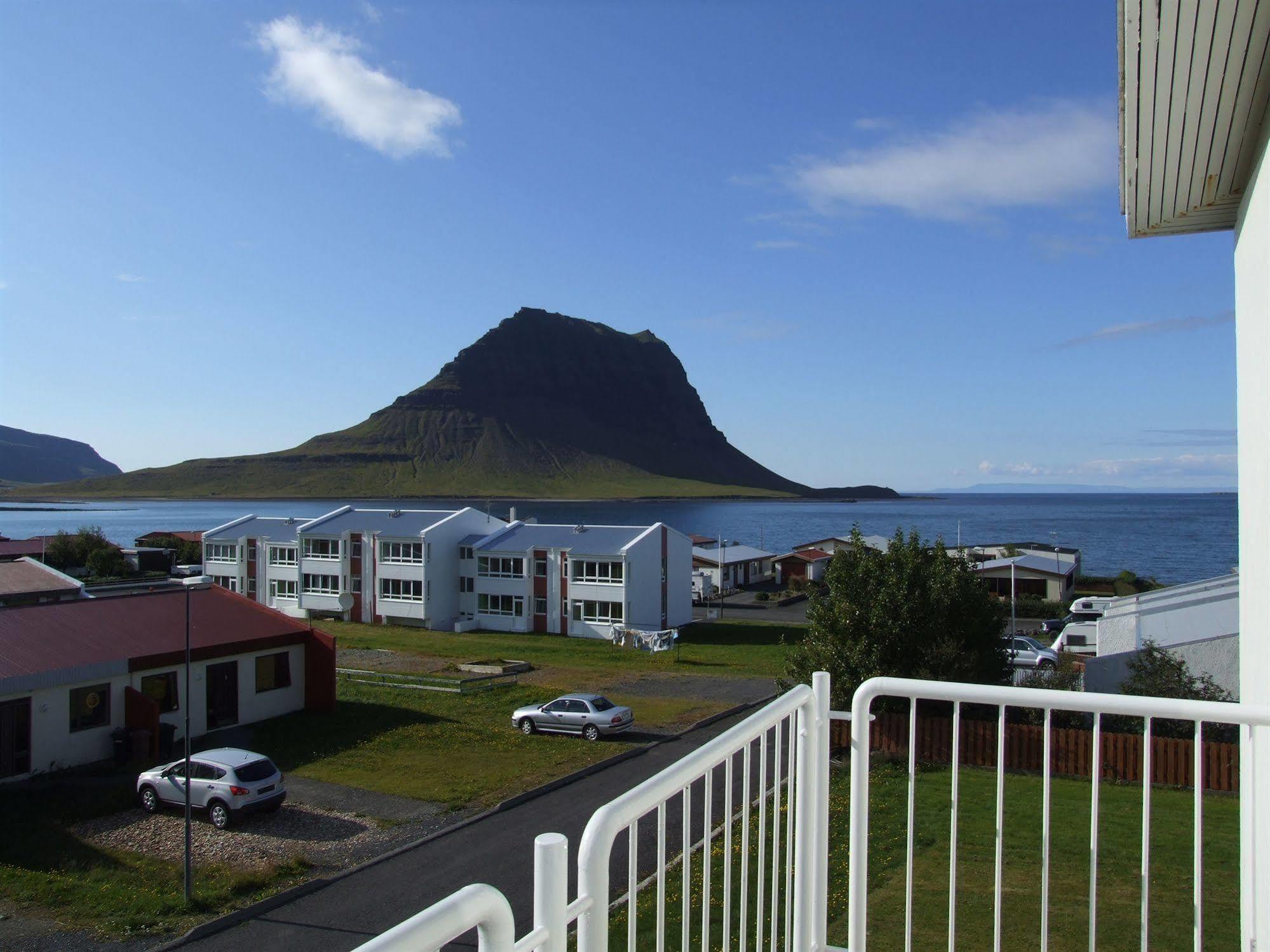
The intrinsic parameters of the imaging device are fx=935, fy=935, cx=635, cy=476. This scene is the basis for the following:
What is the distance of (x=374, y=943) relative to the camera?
1394mm

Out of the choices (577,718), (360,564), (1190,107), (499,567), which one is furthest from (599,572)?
(1190,107)

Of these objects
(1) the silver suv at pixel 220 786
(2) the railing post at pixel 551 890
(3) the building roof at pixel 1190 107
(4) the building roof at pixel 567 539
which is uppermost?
(3) the building roof at pixel 1190 107

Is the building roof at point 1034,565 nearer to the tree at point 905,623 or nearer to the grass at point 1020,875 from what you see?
the tree at point 905,623

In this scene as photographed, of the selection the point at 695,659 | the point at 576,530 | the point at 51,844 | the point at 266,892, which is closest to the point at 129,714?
the point at 51,844

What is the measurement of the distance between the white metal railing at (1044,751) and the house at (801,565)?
7133 cm

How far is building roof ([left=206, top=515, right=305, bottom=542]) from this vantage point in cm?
5812

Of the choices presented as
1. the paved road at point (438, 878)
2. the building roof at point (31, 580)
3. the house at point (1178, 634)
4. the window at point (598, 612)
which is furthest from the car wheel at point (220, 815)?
the window at point (598, 612)

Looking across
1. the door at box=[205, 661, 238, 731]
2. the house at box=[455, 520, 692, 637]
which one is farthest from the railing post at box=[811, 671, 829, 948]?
the house at box=[455, 520, 692, 637]

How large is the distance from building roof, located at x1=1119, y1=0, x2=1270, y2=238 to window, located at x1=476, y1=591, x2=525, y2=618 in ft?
161

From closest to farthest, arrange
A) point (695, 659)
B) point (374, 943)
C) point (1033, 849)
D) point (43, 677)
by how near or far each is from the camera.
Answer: point (374, 943), point (1033, 849), point (43, 677), point (695, 659)

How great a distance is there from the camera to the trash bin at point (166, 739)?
24422 millimetres

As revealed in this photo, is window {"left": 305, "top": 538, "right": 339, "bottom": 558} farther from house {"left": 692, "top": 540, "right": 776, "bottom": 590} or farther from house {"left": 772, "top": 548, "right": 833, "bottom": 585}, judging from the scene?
house {"left": 772, "top": 548, "right": 833, "bottom": 585}

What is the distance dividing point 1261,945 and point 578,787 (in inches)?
770

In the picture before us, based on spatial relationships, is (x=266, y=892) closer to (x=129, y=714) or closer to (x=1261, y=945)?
(x=129, y=714)
